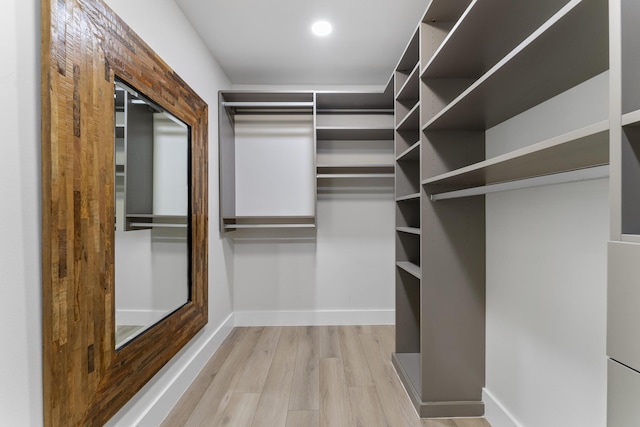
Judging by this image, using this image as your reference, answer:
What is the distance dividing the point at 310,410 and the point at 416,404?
2.04ft

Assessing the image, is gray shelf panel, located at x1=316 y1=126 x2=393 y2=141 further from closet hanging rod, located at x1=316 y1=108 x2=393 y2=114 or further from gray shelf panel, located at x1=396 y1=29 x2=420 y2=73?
gray shelf panel, located at x1=396 y1=29 x2=420 y2=73

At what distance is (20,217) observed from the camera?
0.86 metres

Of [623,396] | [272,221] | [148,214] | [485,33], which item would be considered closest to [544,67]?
[485,33]

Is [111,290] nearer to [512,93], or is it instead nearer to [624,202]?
[624,202]

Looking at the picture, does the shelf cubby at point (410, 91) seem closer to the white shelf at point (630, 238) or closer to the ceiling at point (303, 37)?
the ceiling at point (303, 37)

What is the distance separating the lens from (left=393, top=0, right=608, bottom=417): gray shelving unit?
0.87m

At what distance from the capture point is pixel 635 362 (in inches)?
21.9

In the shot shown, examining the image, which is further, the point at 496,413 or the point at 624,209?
Result: the point at 496,413

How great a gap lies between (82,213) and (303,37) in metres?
1.93

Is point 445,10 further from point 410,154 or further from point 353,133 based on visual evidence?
point 353,133

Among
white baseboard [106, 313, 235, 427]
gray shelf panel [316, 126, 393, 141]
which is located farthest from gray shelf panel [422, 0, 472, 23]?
white baseboard [106, 313, 235, 427]

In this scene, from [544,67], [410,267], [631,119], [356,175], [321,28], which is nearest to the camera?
[631,119]

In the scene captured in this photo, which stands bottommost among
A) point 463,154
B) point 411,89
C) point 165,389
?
point 165,389

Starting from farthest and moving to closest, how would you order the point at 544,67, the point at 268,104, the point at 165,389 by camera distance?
the point at 268,104 → the point at 165,389 → the point at 544,67
